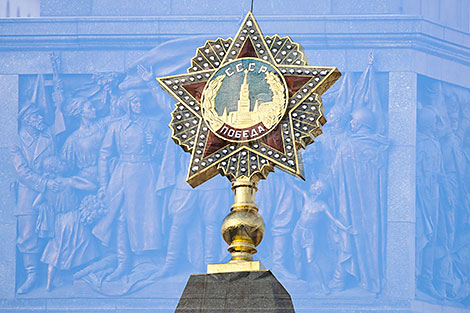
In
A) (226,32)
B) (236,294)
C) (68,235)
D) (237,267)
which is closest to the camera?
(236,294)

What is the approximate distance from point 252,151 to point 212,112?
0.32 metres

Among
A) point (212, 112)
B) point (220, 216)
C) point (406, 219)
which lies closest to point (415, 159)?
point (406, 219)

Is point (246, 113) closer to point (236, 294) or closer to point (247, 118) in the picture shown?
point (247, 118)

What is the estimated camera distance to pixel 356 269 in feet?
87.6

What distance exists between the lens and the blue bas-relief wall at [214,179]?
87.2 ft

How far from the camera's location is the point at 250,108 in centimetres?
714

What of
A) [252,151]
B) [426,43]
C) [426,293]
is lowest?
[426,293]

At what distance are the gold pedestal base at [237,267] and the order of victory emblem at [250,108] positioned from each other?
49 centimetres

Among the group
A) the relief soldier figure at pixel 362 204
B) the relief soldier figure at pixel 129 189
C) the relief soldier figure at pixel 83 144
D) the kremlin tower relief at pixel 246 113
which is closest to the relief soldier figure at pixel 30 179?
the relief soldier figure at pixel 83 144

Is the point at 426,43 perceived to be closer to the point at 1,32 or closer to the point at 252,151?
the point at 1,32

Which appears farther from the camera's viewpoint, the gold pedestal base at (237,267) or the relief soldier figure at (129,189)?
the relief soldier figure at (129,189)

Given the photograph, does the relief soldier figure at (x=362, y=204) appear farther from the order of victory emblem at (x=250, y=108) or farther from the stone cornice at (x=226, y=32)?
the order of victory emblem at (x=250, y=108)

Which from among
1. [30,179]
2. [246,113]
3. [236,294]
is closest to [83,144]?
[30,179]

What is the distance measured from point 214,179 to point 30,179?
3.75 meters
